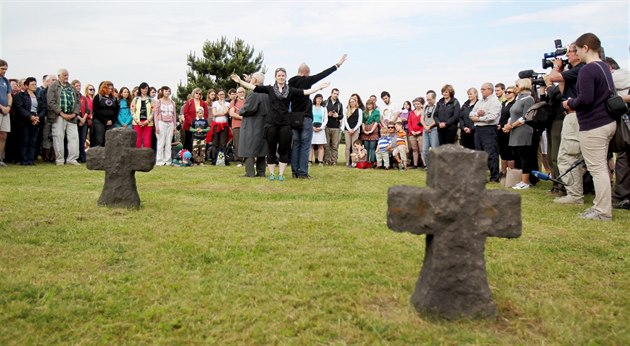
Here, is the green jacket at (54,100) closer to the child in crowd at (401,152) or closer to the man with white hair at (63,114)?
the man with white hair at (63,114)

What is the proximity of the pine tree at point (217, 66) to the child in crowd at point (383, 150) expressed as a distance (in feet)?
87.6

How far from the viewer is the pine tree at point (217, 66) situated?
39.9 m

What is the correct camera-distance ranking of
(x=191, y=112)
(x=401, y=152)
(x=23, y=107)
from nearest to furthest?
1. (x=23, y=107)
2. (x=401, y=152)
3. (x=191, y=112)

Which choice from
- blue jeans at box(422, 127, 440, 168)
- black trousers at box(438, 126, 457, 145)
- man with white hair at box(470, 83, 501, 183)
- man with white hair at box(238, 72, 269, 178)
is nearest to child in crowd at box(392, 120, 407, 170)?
blue jeans at box(422, 127, 440, 168)

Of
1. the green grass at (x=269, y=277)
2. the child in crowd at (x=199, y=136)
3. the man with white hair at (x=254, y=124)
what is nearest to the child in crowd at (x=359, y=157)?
the child in crowd at (x=199, y=136)

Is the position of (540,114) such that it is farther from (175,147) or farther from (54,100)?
(54,100)

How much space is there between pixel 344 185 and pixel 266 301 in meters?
6.33

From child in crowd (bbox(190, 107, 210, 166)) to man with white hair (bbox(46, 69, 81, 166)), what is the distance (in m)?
3.03

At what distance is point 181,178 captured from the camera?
1047 centimetres

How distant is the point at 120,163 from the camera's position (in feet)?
21.7

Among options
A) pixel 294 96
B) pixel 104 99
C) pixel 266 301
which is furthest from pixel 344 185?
pixel 104 99

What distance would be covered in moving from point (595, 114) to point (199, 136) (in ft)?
35.9

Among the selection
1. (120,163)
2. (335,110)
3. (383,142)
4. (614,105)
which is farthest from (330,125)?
(614,105)

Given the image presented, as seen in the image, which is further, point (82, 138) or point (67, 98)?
point (82, 138)
